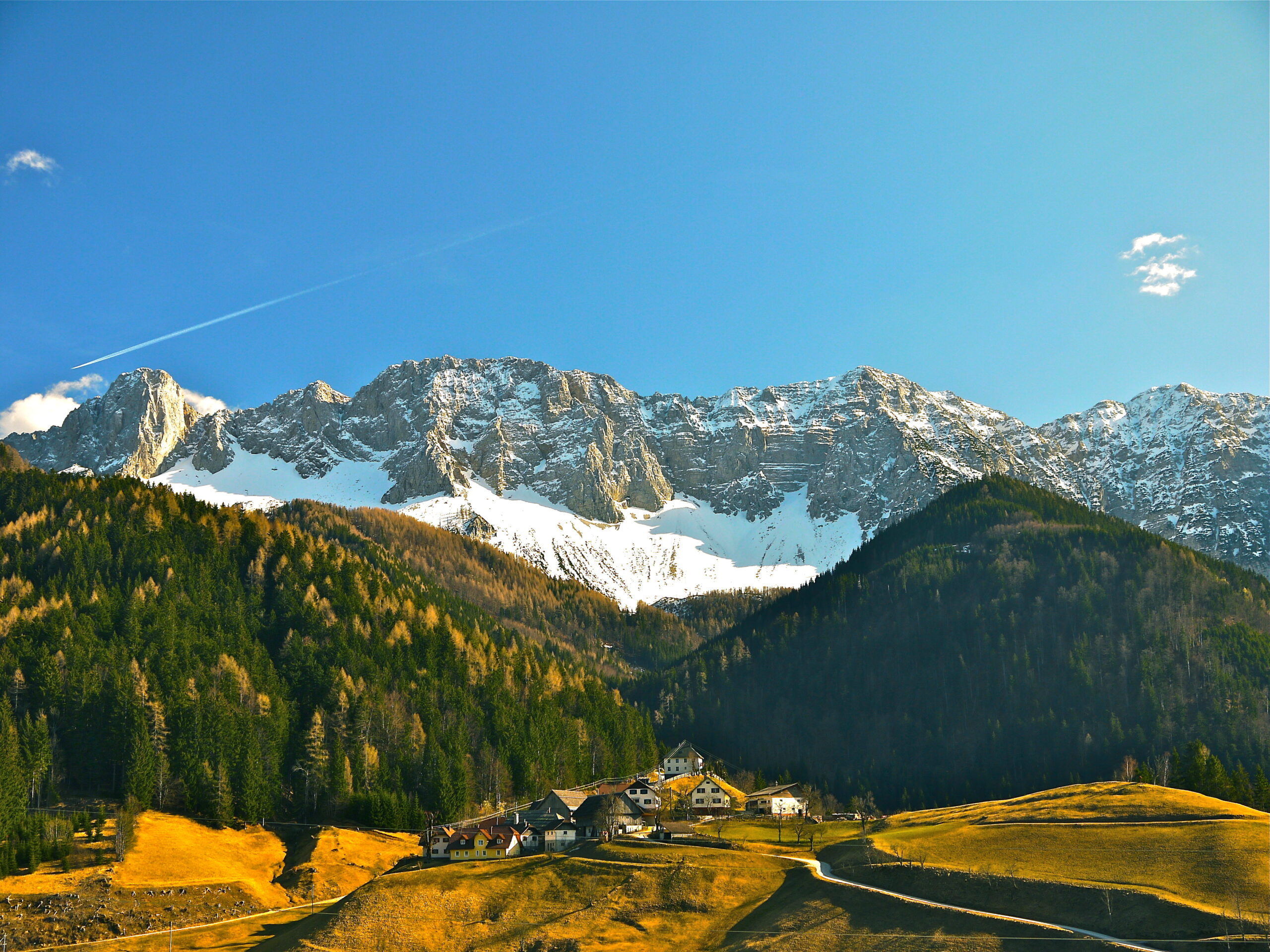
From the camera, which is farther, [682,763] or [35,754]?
[682,763]

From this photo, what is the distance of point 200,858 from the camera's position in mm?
113000

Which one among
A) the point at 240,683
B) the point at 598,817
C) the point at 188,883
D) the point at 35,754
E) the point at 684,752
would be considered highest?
the point at 240,683

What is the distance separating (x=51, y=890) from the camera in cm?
9844

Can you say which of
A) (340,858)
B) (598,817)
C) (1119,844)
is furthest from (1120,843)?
(340,858)

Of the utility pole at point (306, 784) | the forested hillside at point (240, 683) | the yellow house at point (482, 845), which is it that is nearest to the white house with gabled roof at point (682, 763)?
the forested hillside at point (240, 683)

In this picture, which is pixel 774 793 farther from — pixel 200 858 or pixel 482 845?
pixel 200 858

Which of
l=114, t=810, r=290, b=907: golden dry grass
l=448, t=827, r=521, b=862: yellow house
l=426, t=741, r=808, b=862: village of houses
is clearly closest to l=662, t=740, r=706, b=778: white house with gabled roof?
l=426, t=741, r=808, b=862: village of houses

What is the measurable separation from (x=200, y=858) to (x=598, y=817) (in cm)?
4553

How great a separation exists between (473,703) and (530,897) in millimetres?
88137

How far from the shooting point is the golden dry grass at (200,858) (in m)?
106

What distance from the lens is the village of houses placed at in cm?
11112

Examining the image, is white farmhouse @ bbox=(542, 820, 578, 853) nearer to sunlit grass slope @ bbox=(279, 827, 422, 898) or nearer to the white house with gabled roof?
sunlit grass slope @ bbox=(279, 827, 422, 898)

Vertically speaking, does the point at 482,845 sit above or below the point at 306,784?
below

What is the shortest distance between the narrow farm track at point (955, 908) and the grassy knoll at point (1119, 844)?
5016 mm
